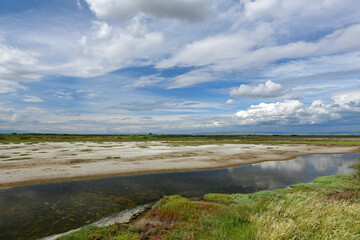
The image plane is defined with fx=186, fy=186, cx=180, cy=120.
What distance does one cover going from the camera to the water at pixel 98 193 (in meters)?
13.7

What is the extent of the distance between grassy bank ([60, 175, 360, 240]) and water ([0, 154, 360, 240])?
364 cm

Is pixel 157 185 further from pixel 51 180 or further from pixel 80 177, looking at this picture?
pixel 51 180

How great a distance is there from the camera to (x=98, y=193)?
2011 cm

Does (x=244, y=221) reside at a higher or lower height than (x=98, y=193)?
higher

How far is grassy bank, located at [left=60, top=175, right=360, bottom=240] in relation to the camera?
24.8 ft

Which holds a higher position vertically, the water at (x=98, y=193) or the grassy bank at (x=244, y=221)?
the grassy bank at (x=244, y=221)

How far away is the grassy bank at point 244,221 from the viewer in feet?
24.8

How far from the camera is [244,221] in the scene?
9.75 meters

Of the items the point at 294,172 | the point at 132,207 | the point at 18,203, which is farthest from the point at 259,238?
the point at 294,172

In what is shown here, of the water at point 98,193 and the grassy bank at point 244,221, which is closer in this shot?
the grassy bank at point 244,221

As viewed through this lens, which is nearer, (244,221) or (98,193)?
(244,221)

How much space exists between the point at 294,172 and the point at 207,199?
21.2 meters

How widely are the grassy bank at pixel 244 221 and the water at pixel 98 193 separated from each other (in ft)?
11.9

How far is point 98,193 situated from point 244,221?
53.2ft
